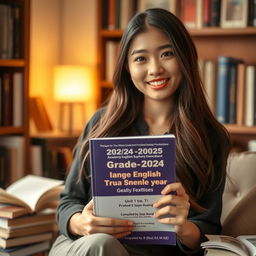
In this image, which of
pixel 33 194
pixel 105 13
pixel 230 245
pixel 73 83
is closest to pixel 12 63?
pixel 73 83

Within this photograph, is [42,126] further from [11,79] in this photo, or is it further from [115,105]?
[115,105]

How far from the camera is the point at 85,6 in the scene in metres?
3.35

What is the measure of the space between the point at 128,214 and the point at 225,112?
4.71ft

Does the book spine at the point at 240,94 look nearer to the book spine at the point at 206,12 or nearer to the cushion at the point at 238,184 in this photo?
the book spine at the point at 206,12

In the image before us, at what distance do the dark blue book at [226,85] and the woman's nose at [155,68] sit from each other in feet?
3.71

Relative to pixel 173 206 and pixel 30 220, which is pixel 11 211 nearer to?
pixel 30 220

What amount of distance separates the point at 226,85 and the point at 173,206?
56.2 inches

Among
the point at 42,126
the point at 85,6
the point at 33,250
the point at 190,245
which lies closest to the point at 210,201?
the point at 190,245

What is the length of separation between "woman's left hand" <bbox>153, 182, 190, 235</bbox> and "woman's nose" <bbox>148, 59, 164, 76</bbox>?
0.39 metres

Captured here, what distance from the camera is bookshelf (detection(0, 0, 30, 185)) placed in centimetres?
265

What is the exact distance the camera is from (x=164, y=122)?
174 centimetres

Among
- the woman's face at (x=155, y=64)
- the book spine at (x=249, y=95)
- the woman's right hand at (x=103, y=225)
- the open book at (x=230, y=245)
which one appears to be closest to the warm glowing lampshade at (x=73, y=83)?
the book spine at (x=249, y=95)

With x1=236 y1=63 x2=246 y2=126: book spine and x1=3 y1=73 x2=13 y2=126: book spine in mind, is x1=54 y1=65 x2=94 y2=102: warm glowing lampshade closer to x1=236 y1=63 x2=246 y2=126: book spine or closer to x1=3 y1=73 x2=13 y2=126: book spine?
x1=3 y1=73 x2=13 y2=126: book spine

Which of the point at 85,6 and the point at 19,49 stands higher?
the point at 85,6
